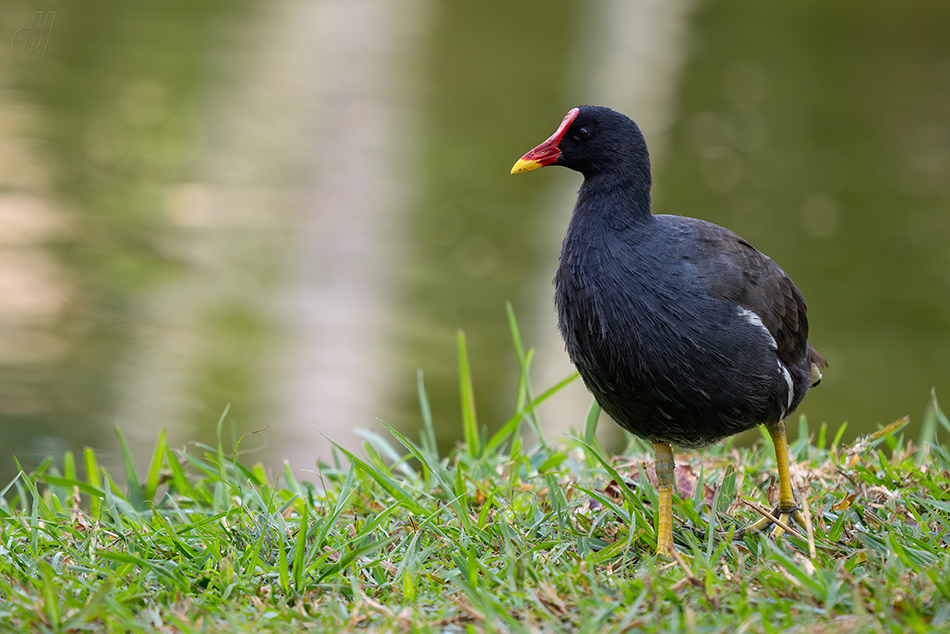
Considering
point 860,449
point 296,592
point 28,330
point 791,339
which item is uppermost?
point 791,339

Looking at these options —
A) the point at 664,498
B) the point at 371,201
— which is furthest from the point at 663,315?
the point at 371,201

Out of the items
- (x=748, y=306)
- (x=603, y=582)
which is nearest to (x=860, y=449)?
(x=748, y=306)

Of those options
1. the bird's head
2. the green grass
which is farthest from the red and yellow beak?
the green grass

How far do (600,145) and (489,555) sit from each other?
1.19 metres

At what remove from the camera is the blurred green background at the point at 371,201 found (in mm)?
5035

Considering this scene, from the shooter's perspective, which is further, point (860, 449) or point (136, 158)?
point (136, 158)

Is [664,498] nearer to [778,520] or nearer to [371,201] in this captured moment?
[778,520]

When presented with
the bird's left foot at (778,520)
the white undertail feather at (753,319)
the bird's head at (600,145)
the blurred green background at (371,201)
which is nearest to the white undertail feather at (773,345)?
the white undertail feather at (753,319)

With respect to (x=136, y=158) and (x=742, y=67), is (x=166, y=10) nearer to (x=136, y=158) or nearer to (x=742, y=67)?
Answer: (x=136, y=158)

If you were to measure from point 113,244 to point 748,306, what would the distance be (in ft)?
15.5

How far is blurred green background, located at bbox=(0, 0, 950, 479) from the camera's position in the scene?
16.5ft

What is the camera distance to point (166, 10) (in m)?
12.4

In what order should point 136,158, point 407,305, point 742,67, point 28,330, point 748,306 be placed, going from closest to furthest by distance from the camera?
point 748,306 < point 28,330 < point 407,305 < point 136,158 < point 742,67

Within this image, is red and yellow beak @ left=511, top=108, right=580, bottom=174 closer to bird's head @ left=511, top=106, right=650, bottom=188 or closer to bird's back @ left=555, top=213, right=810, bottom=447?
bird's head @ left=511, top=106, right=650, bottom=188
